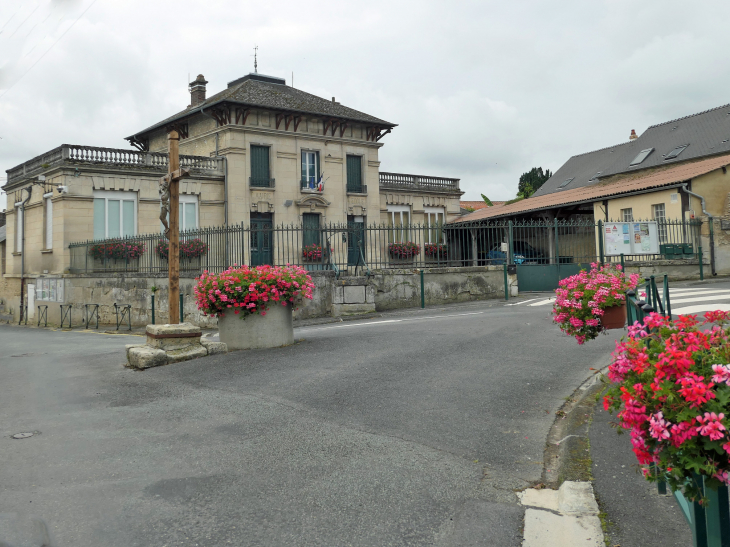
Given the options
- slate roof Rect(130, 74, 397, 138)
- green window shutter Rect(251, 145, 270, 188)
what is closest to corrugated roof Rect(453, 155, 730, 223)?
slate roof Rect(130, 74, 397, 138)

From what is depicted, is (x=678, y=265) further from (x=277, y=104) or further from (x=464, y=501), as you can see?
(x=464, y=501)

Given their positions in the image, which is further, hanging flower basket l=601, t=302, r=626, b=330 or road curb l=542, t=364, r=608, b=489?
hanging flower basket l=601, t=302, r=626, b=330

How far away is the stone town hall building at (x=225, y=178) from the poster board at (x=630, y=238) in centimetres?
1274

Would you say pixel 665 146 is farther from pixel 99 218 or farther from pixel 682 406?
pixel 682 406

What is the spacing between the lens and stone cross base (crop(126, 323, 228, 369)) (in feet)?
30.0

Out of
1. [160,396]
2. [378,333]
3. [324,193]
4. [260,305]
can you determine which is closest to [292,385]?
[160,396]

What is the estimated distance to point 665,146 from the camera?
31.6 metres

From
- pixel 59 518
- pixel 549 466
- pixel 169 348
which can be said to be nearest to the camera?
pixel 59 518

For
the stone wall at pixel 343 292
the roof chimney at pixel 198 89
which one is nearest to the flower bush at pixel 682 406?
the stone wall at pixel 343 292

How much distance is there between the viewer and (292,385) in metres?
7.21

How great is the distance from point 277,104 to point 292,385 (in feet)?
71.7

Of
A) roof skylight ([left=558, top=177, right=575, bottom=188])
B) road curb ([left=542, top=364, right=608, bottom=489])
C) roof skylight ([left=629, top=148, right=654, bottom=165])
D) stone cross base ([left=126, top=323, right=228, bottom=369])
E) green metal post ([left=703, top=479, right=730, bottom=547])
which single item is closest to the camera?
green metal post ([left=703, top=479, right=730, bottom=547])

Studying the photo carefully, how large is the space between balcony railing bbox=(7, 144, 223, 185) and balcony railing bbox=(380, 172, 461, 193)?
9485 mm

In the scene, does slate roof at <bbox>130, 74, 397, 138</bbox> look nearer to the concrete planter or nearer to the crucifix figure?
the crucifix figure
